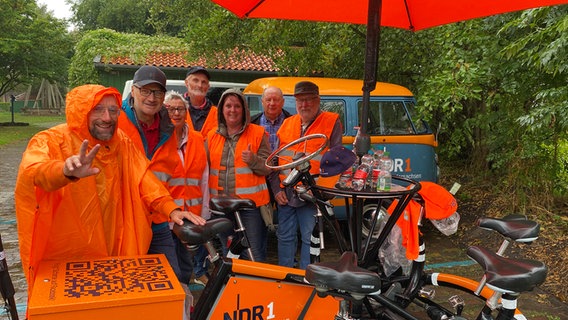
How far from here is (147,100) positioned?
2.87m

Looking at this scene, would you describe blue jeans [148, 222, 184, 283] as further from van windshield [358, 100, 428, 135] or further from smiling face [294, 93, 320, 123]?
van windshield [358, 100, 428, 135]

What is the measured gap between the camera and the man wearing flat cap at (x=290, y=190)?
4.03 metres

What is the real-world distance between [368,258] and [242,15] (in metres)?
2.36

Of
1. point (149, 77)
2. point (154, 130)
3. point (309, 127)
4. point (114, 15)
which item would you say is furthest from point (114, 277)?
point (114, 15)

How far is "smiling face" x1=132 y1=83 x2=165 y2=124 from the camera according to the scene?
2.85 m

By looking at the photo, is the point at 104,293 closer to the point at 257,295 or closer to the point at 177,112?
the point at 257,295

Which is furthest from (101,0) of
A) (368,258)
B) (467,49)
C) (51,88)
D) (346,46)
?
(368,258)

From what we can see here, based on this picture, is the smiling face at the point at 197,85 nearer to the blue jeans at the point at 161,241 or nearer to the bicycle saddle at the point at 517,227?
the blue jeans at the point at 161,241

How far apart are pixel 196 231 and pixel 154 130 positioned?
0.88 m

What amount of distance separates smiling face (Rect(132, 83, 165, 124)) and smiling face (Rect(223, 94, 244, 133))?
0.93m

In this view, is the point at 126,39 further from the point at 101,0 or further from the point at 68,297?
the point at 101,0

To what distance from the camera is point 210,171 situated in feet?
12.7

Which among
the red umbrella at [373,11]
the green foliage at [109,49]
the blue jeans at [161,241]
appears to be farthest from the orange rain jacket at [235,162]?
the green foliage at [109,49]

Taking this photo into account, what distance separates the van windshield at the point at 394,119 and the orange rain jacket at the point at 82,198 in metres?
4.11
